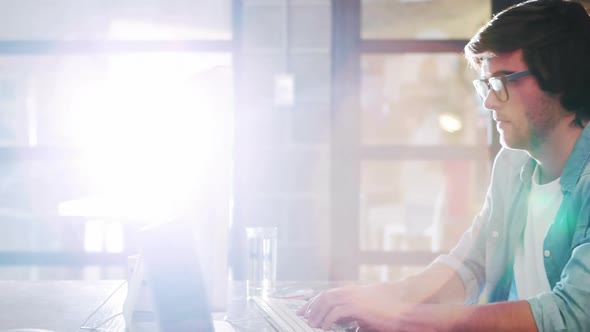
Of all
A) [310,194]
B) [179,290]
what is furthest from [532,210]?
[310,194]

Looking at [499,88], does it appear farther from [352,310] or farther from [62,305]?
[62,305]

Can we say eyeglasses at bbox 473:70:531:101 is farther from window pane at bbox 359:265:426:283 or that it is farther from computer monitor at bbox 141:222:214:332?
window pane at bbox 359:265:426:283

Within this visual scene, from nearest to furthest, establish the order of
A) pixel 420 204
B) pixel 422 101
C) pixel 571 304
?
1. pixel 571 304
2. pixel 420 204
3. pixel 422 101

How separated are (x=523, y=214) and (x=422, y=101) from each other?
324cm

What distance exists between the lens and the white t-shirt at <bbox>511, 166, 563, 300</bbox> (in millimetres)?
1220

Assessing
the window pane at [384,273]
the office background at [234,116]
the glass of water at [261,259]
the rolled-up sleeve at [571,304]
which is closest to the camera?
the rolled-up sleeve at [571,304]

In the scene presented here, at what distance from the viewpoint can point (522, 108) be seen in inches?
47.1

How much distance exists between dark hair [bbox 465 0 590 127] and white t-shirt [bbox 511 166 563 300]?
0.18 metres

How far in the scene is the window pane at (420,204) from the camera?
4047 mm

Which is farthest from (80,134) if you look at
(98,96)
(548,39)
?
(548,39)

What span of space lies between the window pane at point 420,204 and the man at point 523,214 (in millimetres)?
2587

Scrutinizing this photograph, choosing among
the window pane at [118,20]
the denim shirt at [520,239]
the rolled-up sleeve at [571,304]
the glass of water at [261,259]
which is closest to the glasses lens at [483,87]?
the denim shirt at [520,239]

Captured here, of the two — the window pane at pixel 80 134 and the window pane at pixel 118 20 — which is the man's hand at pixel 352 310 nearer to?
the window pane at pixel 80 134

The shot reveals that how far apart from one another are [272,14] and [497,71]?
1.70 metres
